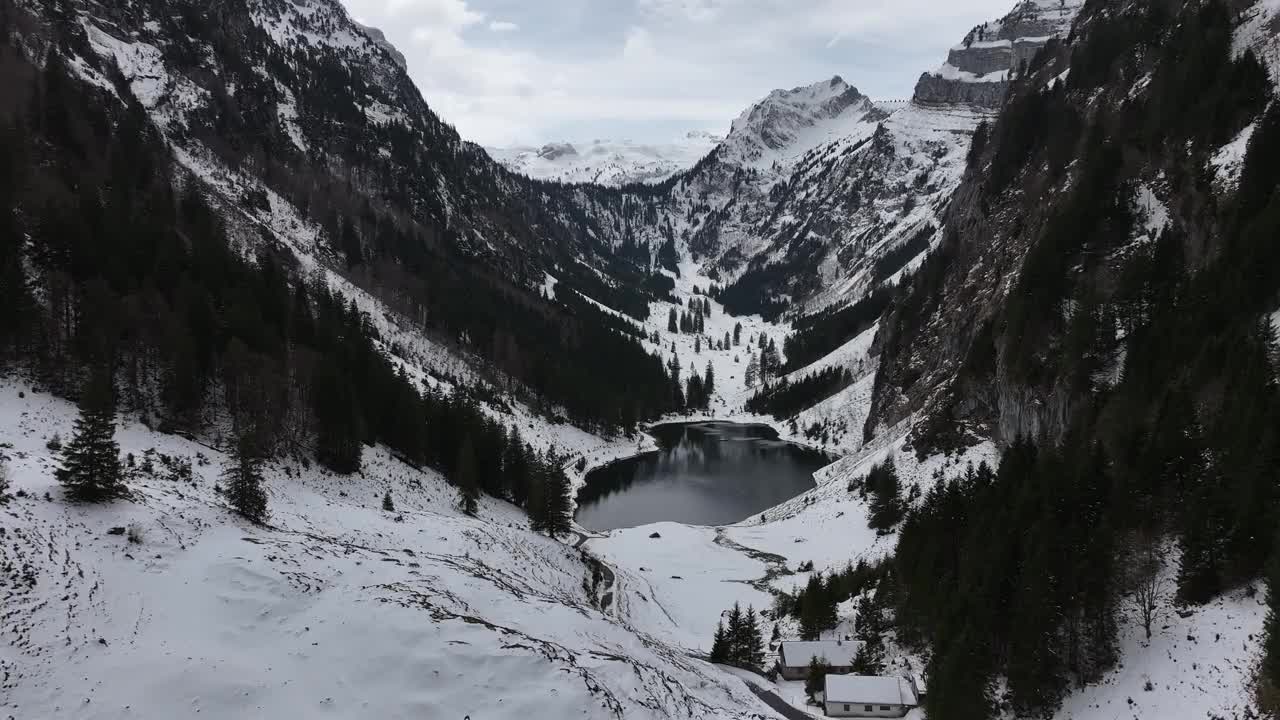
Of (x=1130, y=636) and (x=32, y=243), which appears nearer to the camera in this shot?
(x=1130, y=636)

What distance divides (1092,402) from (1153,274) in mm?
10573

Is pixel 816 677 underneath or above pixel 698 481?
underneath

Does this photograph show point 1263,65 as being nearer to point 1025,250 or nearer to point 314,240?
point 1025,250

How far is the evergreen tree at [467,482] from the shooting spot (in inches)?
2268

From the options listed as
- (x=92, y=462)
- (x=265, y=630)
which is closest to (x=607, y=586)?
(x=265, y=630)

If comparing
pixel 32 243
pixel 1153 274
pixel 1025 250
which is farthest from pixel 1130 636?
pixel 32 243

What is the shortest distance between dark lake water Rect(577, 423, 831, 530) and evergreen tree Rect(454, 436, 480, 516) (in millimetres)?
21739

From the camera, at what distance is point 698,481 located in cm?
10431

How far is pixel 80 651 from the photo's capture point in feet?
61.6

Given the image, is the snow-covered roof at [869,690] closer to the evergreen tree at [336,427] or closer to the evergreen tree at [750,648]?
the evergreen tree at [750,648]

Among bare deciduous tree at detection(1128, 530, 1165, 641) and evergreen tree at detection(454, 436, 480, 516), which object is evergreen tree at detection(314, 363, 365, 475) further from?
bare deciduous tree at detection(1128, 530, 1165, 641)

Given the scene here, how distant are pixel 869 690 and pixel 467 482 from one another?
131 feet

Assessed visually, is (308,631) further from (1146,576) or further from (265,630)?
(1146,576)

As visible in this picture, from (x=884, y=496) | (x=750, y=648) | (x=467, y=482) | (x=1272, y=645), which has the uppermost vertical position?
A: (x=467, y=482)
